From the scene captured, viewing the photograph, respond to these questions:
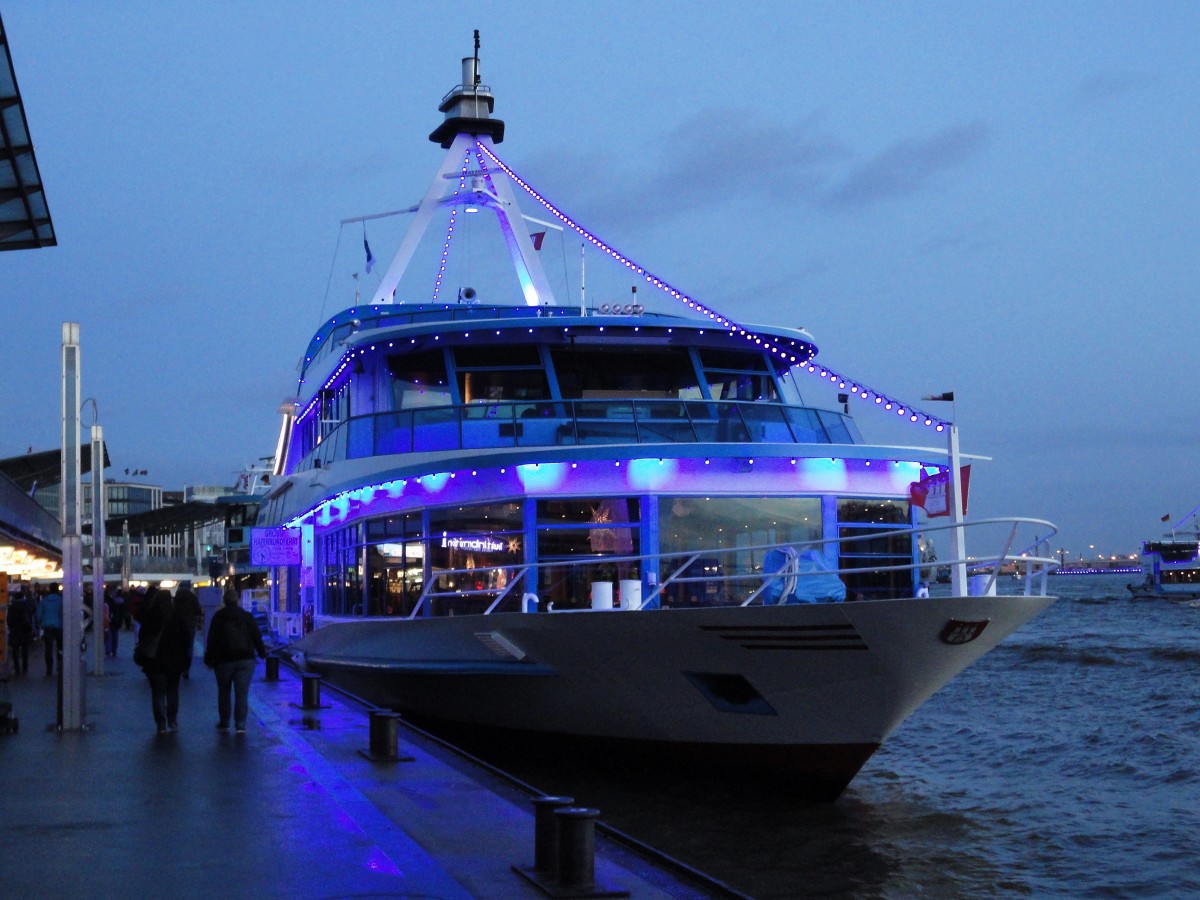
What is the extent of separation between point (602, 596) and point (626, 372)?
201 inches

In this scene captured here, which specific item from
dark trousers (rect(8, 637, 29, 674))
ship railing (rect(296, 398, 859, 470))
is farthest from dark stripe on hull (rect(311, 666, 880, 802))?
dark trousers (rect(8, 637, 29, 674))

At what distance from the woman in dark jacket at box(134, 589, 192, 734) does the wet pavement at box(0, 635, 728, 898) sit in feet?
0.99

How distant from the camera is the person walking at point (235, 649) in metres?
15.0

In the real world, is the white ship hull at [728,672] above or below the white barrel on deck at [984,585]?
below

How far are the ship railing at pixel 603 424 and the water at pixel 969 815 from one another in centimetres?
394

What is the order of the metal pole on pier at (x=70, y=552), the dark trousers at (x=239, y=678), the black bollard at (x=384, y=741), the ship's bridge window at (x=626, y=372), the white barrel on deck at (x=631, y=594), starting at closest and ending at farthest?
the black bollard at (x=384, y=741)
the white barrel on deck at (x=631, y=594)
the metal pole on pier at (x=70, y=552)
the dark trousers at (x=239, y=678)
the ship's bridge window at (x=626, y=372)

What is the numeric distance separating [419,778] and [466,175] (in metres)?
15.7

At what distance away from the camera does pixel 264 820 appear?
383 inches

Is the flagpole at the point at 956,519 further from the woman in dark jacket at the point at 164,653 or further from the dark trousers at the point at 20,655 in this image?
the dark trousers at the point at 20,655

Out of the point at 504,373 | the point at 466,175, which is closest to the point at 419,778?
the point at 504,373

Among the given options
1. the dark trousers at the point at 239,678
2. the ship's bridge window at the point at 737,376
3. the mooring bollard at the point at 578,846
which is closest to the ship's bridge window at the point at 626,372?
the ship's bridge window at the point at 737,376

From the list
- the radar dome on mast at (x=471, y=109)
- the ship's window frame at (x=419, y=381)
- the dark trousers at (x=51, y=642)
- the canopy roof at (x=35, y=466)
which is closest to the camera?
the ship's window frame at (x=419, y=381)

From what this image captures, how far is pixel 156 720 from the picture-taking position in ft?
49.7

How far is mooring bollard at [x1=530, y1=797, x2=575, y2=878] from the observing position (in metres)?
8.23
